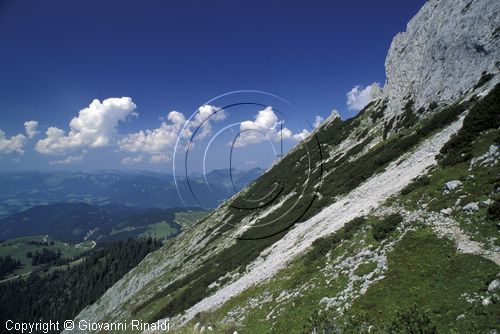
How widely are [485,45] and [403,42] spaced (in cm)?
3016

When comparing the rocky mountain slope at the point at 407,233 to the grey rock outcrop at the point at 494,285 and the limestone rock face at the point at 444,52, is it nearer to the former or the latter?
the grey rock outcrop at the point at 494,285

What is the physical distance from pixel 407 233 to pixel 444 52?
47406 millimetres

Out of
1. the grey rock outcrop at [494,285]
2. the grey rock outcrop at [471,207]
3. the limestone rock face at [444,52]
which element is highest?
the limestone rock face at [444,52]

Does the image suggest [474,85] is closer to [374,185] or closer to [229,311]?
[374,185]

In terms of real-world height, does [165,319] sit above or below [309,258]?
below

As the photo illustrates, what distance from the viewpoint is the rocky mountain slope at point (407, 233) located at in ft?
58.4

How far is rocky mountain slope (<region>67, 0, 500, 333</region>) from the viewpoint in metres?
17.8

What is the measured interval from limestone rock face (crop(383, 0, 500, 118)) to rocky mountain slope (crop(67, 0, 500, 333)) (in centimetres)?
24

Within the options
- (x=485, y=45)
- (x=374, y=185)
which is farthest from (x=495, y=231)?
(x=485, y=45)

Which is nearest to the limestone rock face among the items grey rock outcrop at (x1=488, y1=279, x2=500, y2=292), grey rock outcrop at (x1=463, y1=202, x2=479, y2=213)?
grey rock outcrop at (x1=463, y1=202, x2=479, y2=213)

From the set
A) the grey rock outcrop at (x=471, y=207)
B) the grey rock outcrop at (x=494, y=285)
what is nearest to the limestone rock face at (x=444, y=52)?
the grey rock outcrop at (x=471, y=207)

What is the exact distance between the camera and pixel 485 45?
48281 mm

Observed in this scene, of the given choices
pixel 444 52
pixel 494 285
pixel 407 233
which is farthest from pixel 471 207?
pixel 444 52

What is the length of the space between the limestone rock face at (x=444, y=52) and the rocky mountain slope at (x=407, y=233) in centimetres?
24
